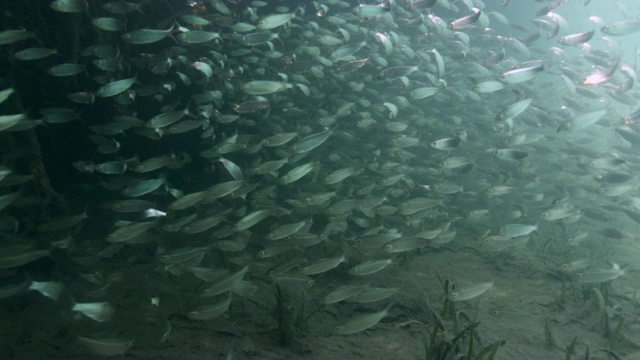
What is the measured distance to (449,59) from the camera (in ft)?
41.2

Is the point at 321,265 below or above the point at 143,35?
below

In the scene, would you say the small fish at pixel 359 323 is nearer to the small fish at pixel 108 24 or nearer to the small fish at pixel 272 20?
the small fish at pixel 272 20

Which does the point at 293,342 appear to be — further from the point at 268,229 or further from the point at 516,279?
the point at 516,279

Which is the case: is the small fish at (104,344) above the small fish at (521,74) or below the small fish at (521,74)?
below

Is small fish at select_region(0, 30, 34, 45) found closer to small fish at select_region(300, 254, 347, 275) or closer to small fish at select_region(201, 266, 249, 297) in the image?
small fish at select_region(201, 266, 249, 297)

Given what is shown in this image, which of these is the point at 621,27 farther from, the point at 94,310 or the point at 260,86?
the point at 94,310

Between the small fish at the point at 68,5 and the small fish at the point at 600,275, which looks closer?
the small fish at the point at 68,5

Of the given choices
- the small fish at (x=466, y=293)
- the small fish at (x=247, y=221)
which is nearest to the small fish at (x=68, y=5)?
the small fish at (x=247, y=221)

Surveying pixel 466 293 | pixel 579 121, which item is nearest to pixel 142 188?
pixel 466 293

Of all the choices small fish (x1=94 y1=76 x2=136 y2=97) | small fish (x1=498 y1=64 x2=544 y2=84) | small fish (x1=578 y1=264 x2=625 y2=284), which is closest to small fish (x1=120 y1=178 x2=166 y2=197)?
small fish (x1=94 y1=76 x2=136 y2=97)

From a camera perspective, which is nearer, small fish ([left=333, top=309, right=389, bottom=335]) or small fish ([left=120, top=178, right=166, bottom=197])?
small fish ([left=333, top=309, right=389, bottom=335])

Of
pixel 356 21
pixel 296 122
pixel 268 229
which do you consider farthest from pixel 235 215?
pixel 356 21

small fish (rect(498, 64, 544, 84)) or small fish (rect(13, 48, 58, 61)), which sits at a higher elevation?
small fish (rect(13, 48, 58, 61))

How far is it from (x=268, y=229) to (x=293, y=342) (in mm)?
3266
